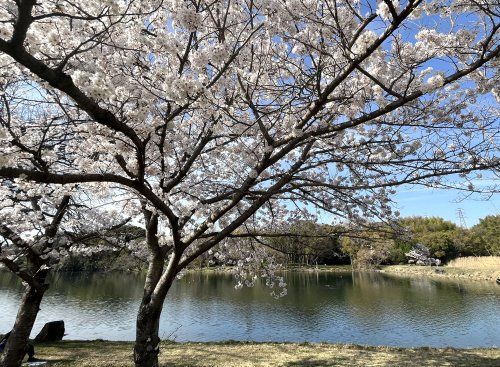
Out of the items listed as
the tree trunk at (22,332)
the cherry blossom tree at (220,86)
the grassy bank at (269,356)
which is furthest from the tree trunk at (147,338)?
the tree trunk at (22,332)

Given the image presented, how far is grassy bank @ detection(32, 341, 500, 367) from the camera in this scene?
7.46 m

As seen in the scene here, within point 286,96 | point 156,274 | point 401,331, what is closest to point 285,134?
point 286,96

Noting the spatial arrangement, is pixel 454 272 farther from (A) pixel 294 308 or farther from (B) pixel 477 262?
(A) pixel 294 308

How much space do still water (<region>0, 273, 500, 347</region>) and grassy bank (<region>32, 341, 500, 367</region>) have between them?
5924 mm

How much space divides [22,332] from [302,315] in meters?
15.8

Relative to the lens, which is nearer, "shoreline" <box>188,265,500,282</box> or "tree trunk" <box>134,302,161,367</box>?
"tree trunk" <box>134,302,161,367</box>

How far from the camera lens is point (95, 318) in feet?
66.6

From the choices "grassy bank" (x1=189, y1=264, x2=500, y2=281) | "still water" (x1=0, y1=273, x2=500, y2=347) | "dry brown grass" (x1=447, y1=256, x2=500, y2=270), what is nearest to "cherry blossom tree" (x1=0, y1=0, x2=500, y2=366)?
"still water" (x1=0, y1=273, x2=500, y2=347)

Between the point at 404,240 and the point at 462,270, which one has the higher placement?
the point at 404,240

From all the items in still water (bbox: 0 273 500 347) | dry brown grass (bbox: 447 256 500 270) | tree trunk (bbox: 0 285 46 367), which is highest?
dry brown grass (bbox: 447 256 500 270)

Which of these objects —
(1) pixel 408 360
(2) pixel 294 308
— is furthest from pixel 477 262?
(1) pixel 408 360

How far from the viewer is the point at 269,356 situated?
8281mm

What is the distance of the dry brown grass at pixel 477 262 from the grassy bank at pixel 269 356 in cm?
3851

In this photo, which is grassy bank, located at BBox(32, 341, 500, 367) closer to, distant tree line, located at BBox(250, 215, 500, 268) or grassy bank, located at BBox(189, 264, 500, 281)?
distant tree line, located at BBox(250, 215, 500, 268)
